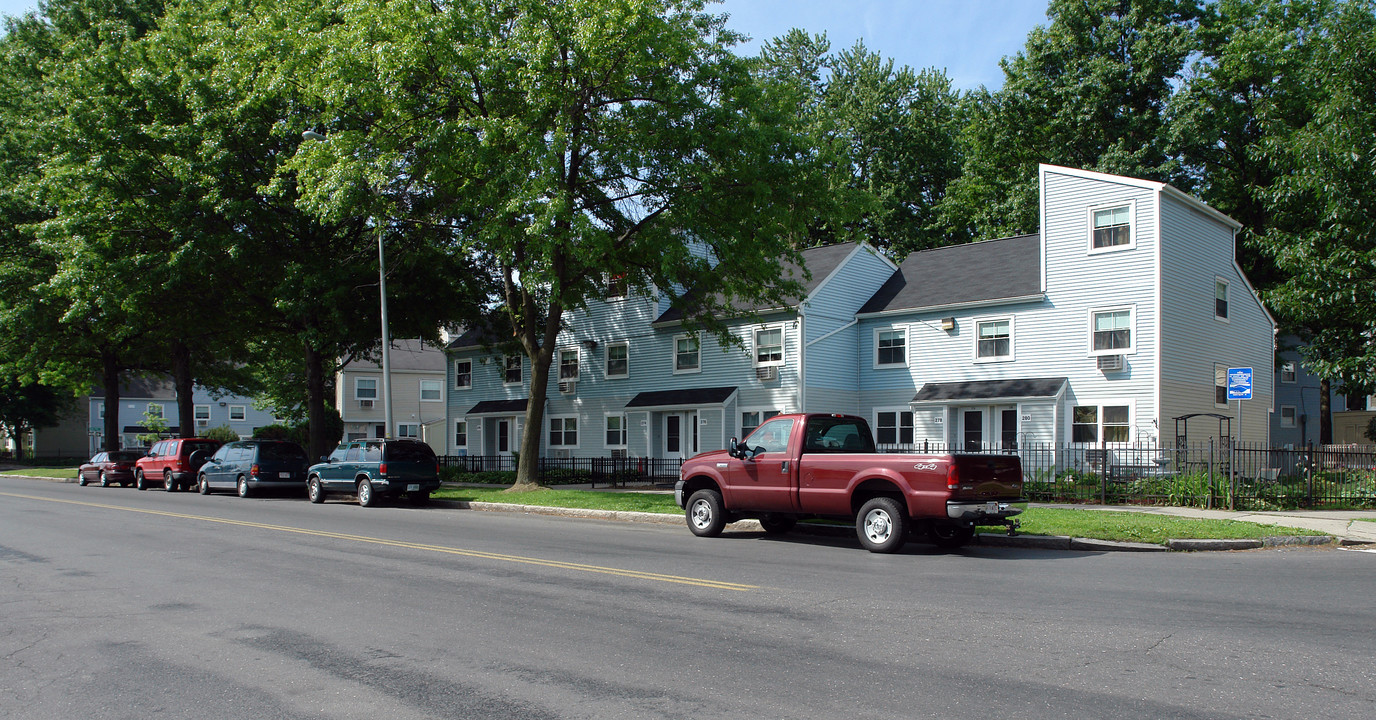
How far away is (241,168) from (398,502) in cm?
1200

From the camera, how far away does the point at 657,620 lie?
26.6 ft

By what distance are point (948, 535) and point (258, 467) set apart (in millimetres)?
21255

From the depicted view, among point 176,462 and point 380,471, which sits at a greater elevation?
point 380,471

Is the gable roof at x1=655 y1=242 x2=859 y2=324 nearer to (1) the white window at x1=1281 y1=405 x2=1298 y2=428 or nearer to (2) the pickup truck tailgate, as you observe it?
(2) the pickup truck tailgate

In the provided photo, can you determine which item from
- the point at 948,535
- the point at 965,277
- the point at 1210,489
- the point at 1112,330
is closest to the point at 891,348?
the point at 965,277

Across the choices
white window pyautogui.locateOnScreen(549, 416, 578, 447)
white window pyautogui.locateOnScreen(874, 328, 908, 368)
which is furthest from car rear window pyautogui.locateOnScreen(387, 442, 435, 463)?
white window pyautogui.locateOnScreen(874, 328, 908, 368)

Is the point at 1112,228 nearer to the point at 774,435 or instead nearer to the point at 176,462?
the point at 774,435

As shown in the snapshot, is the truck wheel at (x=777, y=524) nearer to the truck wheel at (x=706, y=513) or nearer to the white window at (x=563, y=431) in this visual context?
the truck wheel at (x=706, y=513)

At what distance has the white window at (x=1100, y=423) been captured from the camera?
26.9 metres

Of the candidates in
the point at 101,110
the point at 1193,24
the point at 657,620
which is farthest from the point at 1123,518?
the point at 1193,24

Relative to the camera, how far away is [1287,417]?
44375 millimetres

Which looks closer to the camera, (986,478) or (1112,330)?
(986,478)

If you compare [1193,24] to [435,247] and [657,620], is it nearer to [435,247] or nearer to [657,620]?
[435,247]

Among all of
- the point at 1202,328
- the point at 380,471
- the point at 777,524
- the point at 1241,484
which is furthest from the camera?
the point at 1202,328
